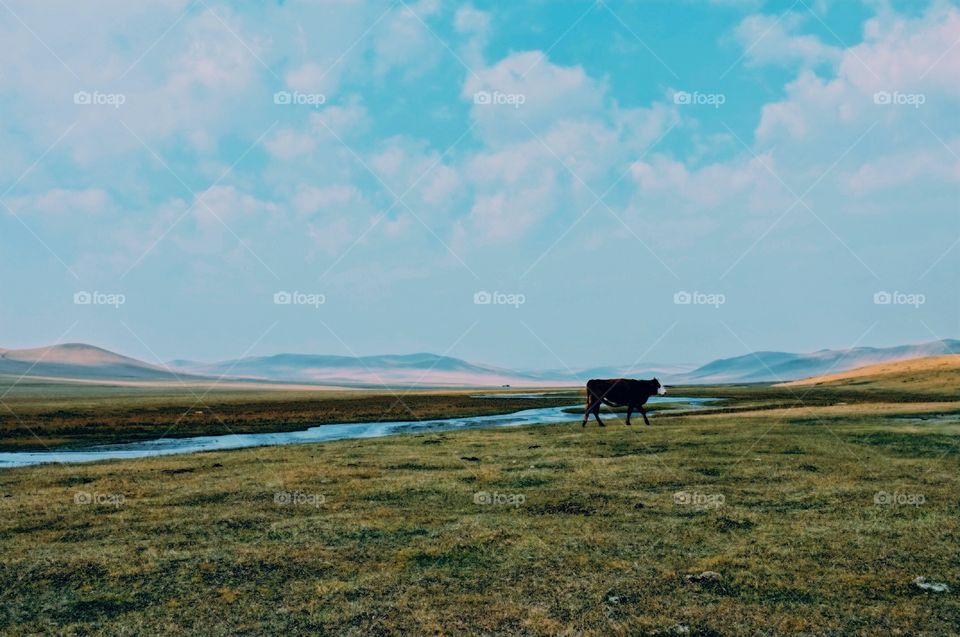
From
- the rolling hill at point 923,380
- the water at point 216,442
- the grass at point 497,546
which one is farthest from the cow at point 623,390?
the rolling hill at point 923,380

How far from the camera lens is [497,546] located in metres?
14.0

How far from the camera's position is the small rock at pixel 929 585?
10962 mm

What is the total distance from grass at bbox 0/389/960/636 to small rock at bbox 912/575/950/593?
207mm

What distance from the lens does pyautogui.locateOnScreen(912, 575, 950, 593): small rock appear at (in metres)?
11.0

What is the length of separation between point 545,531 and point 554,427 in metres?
28.1

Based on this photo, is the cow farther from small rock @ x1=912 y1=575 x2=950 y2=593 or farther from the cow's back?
small rock @ x1=912 y1=575 x2=950 y2=593

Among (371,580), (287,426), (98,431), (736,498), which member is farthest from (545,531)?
(98,431)

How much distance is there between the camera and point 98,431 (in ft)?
179

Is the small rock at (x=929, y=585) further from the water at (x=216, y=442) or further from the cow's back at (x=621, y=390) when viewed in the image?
the water at (x=216, y=442)

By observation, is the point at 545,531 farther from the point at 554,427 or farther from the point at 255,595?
the point at 554,427

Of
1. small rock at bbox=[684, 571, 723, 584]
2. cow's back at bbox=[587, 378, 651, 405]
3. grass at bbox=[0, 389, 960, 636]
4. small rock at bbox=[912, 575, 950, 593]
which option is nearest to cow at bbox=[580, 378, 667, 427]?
cow's back at bbox=[587, 378, 651, 405]

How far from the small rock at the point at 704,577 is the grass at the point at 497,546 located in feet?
0.29

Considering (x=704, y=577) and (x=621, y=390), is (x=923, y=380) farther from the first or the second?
(x=704, y=577)

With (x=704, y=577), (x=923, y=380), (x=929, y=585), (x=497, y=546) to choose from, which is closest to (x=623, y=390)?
(x=497, y=546)
